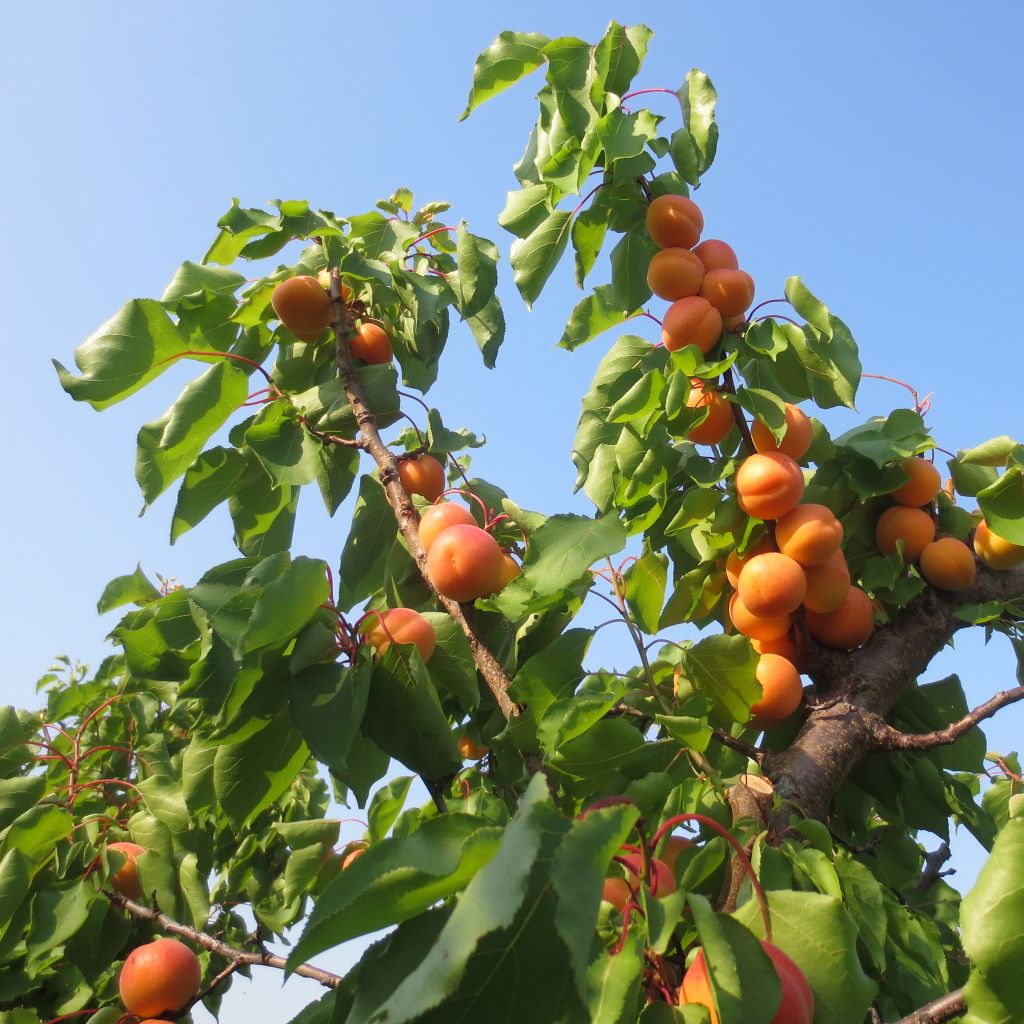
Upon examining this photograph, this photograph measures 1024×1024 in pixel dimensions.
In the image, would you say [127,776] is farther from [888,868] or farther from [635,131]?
[635,131]

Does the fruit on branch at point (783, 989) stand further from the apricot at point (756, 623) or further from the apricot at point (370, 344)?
the apricot at point (370, 344)

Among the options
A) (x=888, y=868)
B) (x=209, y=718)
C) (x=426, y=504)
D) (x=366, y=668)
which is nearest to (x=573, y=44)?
(x=426, y=504)

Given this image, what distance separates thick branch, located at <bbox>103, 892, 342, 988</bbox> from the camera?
1.60 m

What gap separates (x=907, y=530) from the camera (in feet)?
6.41

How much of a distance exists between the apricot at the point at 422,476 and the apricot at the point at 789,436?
0.64 metres

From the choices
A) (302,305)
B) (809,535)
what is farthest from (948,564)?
(302,305)

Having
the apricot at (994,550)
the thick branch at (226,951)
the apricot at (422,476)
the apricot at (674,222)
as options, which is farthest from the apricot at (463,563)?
the apricot at (994,550)

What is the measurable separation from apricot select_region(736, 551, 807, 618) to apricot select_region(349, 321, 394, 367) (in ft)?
3.01

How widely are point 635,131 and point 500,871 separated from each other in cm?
158

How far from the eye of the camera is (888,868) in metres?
2.12

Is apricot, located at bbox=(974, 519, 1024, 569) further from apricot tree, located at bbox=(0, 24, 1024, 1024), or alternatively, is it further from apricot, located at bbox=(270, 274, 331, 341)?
apricot, located at bbox=(270, 274, 331, 341)

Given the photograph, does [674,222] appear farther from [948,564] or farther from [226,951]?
[226,951]

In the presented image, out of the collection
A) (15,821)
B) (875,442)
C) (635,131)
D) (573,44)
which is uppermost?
(573,44)

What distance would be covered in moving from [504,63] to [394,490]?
99 centimetres
